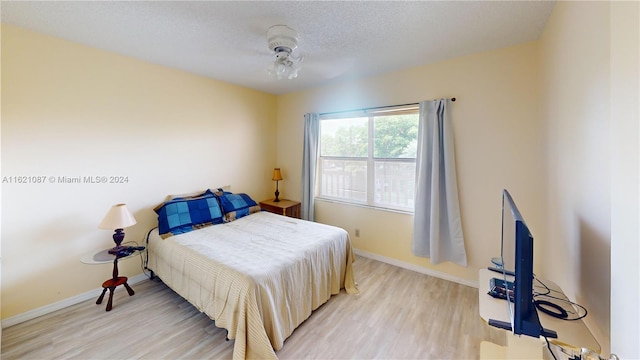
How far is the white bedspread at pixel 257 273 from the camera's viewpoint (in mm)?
1696

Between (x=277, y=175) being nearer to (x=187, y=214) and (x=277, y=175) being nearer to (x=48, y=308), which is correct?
(x=187, y=214)

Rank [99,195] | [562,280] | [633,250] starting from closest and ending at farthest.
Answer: [633,250] < [562,280] < [99,195]

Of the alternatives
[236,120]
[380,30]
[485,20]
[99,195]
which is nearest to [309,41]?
[380,30]

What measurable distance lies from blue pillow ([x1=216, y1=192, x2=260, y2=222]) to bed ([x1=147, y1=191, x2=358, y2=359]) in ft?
0.18

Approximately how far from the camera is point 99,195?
8.21 ft

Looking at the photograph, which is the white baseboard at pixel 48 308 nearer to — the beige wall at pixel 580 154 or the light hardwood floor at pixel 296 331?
the light hardwood floor at pixel 296 331

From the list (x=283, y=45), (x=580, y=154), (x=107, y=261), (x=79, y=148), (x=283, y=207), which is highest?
(x=283, y=45)

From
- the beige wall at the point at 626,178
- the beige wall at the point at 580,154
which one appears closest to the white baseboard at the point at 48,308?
the beige wall at the point at 626,178

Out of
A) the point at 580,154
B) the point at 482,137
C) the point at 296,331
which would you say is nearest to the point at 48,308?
the point at 296,331

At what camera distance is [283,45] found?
205 centimetres

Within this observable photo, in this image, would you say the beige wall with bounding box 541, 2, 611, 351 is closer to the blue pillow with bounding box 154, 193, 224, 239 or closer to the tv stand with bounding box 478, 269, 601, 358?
the tv stand with bounding box 478, 269, 601, 358

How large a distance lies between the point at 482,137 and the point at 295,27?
7.10 feet

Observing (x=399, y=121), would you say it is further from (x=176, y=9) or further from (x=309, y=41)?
(x=176, y=9)

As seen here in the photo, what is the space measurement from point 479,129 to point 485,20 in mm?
1050
